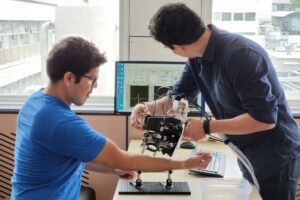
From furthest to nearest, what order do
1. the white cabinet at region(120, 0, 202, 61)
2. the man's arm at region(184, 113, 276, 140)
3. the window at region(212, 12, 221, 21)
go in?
1. the window at region(212, 12, 221, 21)
2. the white cabinet at region(120, 0, 202, 61)
3. the man's arm at region(184, 113, 276, 140)

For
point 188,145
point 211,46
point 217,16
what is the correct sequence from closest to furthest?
1. point 211,46
2. point 188,145
3. point 217,16

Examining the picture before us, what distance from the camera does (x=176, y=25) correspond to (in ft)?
5.35

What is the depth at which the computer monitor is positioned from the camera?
103 inches

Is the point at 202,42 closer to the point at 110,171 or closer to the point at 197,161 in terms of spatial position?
the point at 197,161

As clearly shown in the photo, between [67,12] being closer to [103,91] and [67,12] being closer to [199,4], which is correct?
[103,91]

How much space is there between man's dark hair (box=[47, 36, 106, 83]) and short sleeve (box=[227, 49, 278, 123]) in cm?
54

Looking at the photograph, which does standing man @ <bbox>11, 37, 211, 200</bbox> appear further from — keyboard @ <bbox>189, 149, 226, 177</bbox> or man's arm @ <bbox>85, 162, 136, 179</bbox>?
keyboard @ <bbox>189, 149, 226, 177</bbox>

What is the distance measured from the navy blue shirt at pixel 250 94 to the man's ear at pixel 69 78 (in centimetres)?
58

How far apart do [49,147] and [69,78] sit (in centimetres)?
25

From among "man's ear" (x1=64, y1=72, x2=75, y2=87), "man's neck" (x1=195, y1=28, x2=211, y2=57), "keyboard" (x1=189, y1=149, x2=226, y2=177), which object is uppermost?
"man's neck" (x1=195, y1=28, x2=211, y2=57)

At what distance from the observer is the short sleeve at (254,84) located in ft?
5.16

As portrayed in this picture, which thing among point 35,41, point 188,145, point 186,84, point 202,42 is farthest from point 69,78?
point 35,41

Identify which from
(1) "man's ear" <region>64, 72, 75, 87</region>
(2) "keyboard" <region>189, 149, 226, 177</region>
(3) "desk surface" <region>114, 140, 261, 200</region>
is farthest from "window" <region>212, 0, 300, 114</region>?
(1) "man's ear" <region>64, 72, 75, 87</region>

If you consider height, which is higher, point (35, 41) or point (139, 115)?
point (35, 41)
